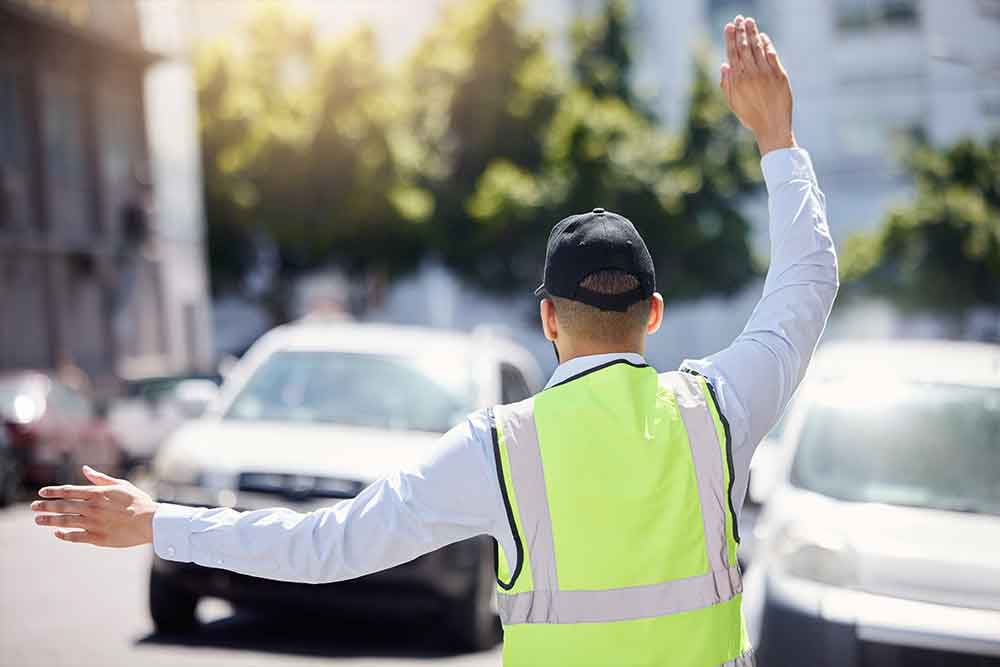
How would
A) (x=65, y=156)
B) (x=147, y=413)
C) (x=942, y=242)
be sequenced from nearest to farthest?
(x=147, y=413) < (x=65, y=156) < (x=942, y=242)

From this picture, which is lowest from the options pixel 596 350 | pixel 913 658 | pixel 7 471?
pixel 7 471

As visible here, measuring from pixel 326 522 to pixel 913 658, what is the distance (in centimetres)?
285

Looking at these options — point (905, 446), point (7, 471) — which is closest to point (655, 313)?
point (905, 446)

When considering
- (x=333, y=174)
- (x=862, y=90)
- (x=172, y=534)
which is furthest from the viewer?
(x=862, y=90)

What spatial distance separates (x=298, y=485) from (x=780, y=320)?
4.96 m

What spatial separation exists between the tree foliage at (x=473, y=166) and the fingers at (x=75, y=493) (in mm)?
33838

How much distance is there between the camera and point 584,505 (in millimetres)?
2551

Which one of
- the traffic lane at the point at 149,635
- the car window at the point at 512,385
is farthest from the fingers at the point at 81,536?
the car window at the point at 512,385

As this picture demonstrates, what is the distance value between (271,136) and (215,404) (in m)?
28.9

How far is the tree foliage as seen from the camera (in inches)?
1451

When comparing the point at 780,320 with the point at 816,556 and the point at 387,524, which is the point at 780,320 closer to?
the point at 387,524

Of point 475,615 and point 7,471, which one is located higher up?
point 475,615

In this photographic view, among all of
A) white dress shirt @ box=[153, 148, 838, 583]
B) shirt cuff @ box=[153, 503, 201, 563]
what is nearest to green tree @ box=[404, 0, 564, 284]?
Result: white dress shirt @ box=[153, 148, 838, 583]

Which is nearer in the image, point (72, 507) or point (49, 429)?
point (72, 507)
